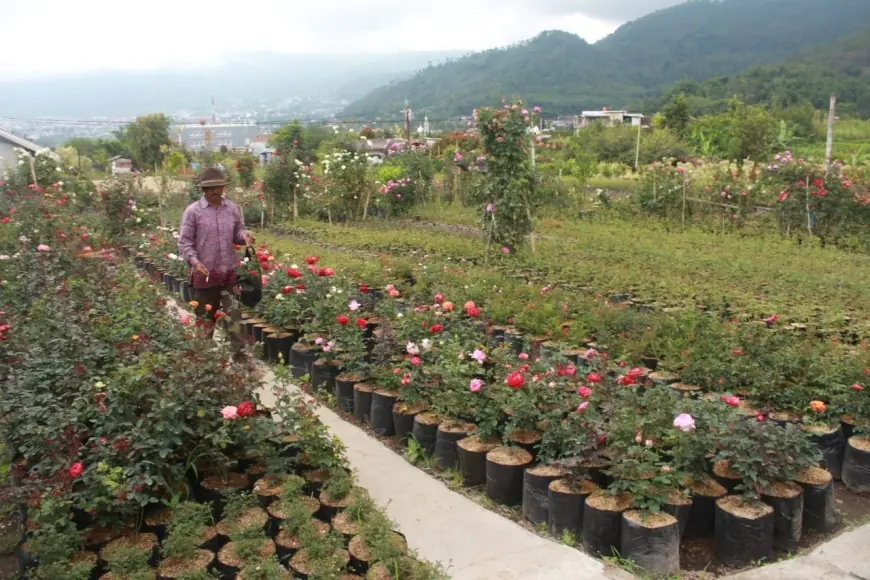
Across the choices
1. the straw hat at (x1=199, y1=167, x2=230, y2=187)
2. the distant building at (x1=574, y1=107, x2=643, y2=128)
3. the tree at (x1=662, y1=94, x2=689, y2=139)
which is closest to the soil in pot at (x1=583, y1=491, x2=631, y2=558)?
the straw hat at (x1=199, y1=167, x2=230, y2=187)

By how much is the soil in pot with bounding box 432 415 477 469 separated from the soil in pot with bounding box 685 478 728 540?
1.22 meters

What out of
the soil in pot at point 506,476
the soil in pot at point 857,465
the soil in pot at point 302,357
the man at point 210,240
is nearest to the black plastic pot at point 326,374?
the soil in pot at point 302,357

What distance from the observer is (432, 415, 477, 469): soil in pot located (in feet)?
13.3

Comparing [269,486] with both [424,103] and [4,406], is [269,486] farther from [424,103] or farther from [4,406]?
[424,103]

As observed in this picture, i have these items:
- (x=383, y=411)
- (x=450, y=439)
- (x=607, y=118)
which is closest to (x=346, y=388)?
(x=383, y=411)

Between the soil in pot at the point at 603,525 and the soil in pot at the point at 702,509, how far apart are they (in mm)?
335

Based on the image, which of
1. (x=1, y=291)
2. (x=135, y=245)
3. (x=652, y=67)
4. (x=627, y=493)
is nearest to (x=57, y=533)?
(x=627, y=493)

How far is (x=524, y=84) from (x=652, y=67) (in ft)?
131

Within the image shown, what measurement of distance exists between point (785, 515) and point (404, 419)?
84.2 inches

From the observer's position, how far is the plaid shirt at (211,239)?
17.3ft

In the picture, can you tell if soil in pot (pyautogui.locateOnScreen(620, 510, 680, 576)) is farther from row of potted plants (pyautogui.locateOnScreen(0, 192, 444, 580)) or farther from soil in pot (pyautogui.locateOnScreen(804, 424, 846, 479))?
soil in pot (pyautogui.locateOnScreen(804, 424, 846, 479))

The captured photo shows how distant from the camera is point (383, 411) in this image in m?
4.63

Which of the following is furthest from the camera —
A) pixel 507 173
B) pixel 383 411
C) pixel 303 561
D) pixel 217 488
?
pixel 507 173

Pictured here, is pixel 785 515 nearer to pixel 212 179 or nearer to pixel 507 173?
pixel 212 179
